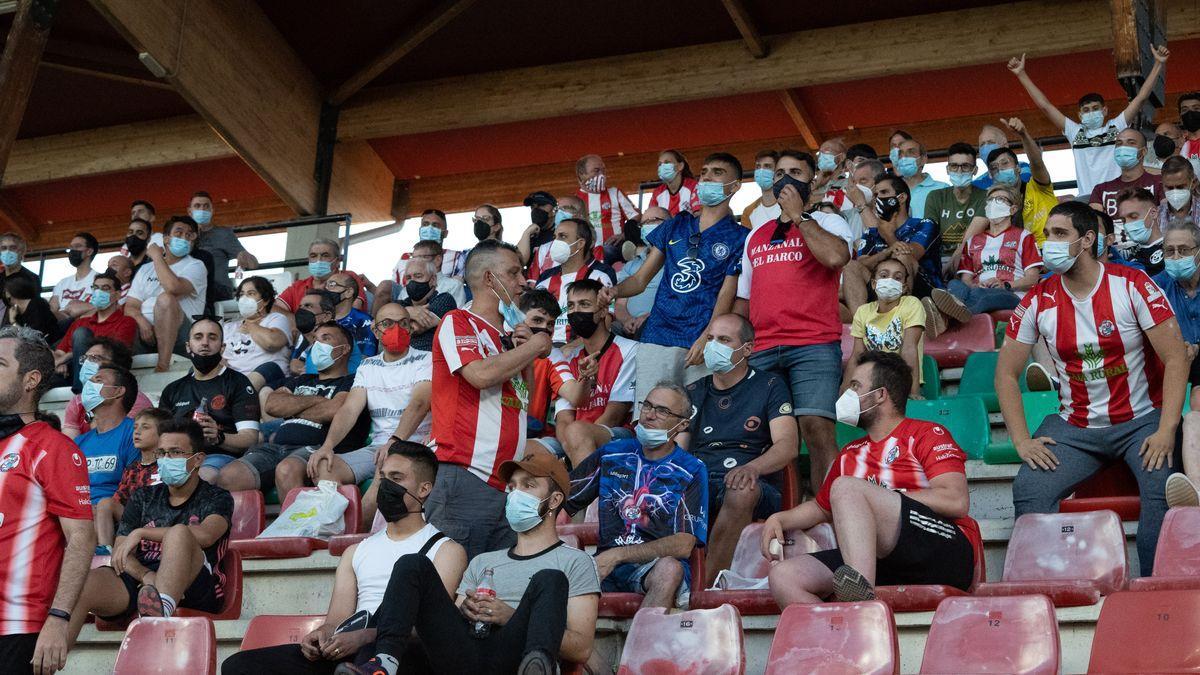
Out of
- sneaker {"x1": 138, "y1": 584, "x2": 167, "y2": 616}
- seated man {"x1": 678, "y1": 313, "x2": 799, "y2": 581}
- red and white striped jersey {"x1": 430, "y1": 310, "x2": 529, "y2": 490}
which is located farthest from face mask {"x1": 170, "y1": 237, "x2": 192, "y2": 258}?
red and white striped jersey {"x1": 430, "y1": 310, "x2": 529, "y2": 490}

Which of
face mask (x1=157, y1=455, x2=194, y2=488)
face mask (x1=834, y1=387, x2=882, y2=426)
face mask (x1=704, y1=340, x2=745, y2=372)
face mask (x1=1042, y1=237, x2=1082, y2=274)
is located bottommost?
face mask (x1=157, y1=455, x2=194, y2=488)

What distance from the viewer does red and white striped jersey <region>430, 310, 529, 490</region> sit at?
4.75 m

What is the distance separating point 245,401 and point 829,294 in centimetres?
298

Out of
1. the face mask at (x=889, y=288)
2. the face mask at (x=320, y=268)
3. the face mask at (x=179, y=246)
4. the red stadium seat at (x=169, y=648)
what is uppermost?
the face mask at (x=179, y=246)

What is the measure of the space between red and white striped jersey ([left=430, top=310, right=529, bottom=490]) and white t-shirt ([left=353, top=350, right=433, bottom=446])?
1.78m

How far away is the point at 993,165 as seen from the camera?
8.54 meters

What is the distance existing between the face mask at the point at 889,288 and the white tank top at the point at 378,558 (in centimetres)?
270

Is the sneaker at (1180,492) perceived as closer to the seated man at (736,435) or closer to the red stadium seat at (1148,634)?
the red stadium seat at (1148,634)

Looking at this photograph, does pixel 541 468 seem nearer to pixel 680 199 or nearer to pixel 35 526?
pixel 35 526

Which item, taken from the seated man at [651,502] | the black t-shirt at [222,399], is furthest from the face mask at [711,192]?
the black t-shirt at [222,399]

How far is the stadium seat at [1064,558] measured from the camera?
409 centimetres

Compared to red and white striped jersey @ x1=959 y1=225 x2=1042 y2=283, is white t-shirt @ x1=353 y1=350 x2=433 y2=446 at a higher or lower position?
lower

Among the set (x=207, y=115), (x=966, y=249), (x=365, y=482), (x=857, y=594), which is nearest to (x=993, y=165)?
(x=966, y=249)

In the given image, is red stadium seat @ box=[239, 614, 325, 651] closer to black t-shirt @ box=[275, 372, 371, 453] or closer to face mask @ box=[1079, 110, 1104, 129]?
black t-shirt @ box=[275, 372, 371, 453]
